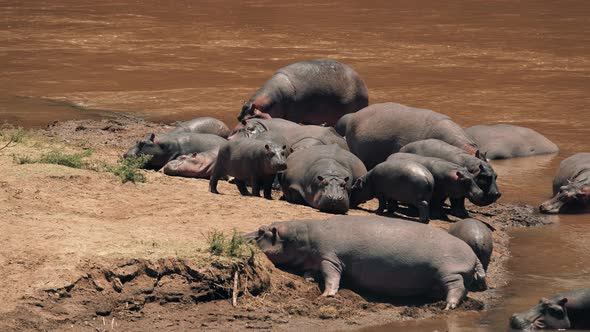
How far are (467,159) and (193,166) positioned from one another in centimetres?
312

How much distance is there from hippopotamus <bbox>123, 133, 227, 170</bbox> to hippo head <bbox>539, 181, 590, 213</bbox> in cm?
391

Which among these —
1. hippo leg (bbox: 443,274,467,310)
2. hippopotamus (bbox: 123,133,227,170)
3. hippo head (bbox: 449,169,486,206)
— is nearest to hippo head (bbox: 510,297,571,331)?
hippo leg (bbox: 443,274,467,310)

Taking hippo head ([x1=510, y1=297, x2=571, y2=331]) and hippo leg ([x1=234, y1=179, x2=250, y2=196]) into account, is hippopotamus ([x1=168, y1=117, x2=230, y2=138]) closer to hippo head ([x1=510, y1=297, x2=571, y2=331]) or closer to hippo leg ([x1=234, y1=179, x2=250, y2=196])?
hippo leg ([x1=234, y1=179, x2=250, y2=196])

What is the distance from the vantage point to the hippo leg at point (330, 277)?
8.76 metres

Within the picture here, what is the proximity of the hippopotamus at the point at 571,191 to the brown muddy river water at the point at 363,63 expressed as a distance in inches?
7.5

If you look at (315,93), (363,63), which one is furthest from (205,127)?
(363,63)

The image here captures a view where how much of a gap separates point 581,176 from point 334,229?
14.4 feet

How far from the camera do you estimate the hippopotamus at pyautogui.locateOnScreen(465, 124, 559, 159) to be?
49.0ft

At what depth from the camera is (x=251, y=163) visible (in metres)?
11.8

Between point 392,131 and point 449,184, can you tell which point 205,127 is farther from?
point 449,184

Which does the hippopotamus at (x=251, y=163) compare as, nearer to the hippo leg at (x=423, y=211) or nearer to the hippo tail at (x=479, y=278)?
the hippo leg at (x=423, y=211)

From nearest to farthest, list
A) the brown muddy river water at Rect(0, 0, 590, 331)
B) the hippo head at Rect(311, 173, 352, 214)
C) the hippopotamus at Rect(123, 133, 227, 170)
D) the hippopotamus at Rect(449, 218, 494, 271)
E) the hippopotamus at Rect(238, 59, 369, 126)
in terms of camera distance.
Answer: the hippopotamus at Rect(449, 218, 494, 271) → the hippo head at Rect(311, 173, 352, 214) → the brown muddy river water at Rect(0, 0, 590, 331) → the hippopotamus at Rect(123, 133, 227, 170) → the hippopotamus at Rect(238, 59, 369, 126)

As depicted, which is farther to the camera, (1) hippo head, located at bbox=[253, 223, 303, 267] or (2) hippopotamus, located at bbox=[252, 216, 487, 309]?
(1) hippo head, located at bbox=[253, 223, 303, 267]

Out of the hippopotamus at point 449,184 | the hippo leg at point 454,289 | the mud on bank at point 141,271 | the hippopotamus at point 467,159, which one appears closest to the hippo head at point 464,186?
the hippopotamus at point 449,184
